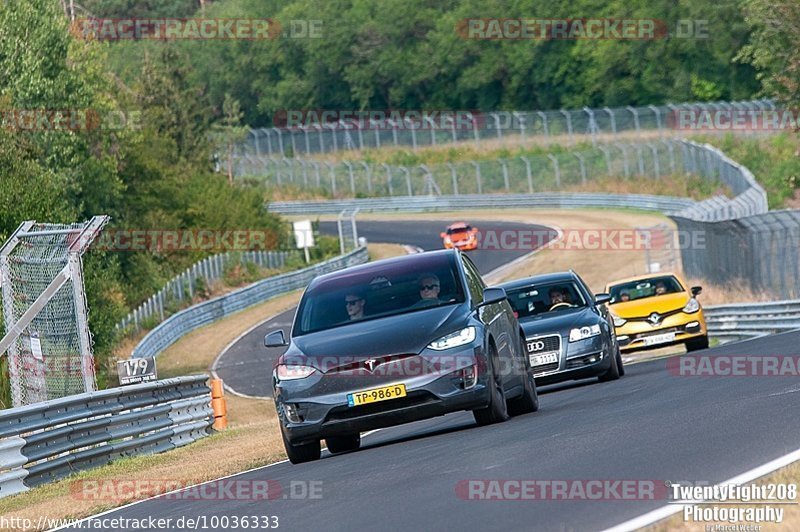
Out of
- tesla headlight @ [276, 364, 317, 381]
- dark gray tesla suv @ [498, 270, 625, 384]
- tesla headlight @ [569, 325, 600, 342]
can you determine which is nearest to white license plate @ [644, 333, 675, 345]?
dark gray tesla suv @ [498, 270, 625, 384]

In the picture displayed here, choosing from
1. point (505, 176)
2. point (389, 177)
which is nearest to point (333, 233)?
point (389, 177)

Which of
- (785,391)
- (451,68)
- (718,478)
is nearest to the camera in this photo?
(718,478)

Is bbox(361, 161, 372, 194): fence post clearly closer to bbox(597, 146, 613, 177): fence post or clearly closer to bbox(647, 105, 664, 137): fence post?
bbox(597, 146, 613, 177): fence post

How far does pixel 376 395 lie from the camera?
12.6m

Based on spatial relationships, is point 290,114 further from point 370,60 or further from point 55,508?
point 55,508

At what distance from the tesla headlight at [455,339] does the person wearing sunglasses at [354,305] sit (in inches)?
39.5

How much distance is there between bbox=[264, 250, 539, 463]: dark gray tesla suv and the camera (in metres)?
12.6

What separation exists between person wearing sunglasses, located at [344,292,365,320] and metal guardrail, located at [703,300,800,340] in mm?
15237

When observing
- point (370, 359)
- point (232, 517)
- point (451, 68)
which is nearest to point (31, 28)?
point (370, 359)

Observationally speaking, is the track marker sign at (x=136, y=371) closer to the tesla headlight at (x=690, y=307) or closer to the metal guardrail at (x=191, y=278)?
the tesla headlight at (x=690, y=307)

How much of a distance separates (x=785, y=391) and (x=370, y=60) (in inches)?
4157

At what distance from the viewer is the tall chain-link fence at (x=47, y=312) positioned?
1695 cm

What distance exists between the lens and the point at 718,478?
8.34 meters

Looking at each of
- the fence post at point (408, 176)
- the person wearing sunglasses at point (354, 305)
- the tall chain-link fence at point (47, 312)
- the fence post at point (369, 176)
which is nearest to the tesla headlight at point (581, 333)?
the tall chain-link fence at point (47, 312)
